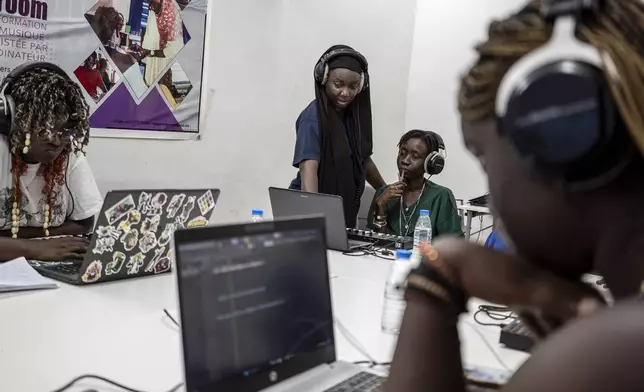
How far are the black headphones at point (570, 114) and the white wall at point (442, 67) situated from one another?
3649 mm

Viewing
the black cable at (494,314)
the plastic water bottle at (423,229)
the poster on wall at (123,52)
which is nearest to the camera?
the black cable at (494,314)

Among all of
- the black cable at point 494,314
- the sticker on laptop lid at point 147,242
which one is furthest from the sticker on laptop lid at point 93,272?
the black cable at point 494,314

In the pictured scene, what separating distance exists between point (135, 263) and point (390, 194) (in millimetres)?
1453

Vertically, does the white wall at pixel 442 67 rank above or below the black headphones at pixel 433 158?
above

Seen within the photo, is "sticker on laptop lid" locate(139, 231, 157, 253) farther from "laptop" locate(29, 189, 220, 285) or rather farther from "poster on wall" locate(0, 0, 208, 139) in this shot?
"poster on wall" locate(0, 0, 208, 139)

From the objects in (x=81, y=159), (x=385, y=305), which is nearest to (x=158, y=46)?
(x=81, y=159)

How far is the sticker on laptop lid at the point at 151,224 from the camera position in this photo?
1631mm

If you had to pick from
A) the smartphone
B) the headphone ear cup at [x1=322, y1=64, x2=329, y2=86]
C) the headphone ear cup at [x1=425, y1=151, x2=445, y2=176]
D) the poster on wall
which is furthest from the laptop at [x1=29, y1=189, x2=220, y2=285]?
the headphone ear cup at [x1=425, y1=151, x2=445, y2=176]

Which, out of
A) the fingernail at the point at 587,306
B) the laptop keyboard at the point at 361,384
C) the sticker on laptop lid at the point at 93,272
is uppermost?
the fingernail at the point at 587,306

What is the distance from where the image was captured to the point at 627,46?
469 mm

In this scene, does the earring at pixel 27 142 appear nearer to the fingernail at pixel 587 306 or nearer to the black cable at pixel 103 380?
the black cable at pixel 103 380

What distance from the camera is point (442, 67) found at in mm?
4363

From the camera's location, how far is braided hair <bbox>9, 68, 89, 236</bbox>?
195cm

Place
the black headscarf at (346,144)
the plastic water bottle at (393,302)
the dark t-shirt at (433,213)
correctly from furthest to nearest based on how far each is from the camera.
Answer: the black headscarf at (346,144), the dark t-shirt at (433,213), the plastic water bottle at (393,302)
